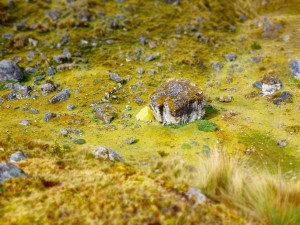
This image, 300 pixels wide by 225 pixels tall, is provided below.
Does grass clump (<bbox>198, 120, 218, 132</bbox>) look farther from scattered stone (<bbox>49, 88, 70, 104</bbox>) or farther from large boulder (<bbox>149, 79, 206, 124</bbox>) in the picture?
scattered stone (<bbox>49, 88, 70, 104</bbox>)

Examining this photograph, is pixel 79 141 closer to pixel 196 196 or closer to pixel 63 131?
pixel 63 131

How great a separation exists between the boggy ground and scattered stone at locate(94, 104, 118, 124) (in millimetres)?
496

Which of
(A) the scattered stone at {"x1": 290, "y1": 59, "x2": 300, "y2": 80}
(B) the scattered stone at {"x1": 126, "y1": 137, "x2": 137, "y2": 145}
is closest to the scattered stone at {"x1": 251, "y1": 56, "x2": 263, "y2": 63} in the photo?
(A) the scattered stone at {"x1": 290, "y1": 59, "x2": 300, "y2": 80}

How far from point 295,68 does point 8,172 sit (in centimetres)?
2814

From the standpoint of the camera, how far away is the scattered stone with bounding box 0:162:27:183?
34.7 ft

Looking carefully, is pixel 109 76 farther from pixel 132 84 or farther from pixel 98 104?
pixel 98 104

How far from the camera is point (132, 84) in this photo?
2848cm

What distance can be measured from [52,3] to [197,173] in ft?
125

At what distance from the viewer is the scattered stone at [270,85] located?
26.5m

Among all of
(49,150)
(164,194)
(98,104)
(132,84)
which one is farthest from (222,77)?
(164,194)

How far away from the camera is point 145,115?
22.5 metres

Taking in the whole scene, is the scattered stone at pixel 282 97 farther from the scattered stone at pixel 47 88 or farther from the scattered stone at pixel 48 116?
the scattered stone at pixel 47 88

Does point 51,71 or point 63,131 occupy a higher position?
point 51,71

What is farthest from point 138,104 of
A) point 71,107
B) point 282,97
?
point 282,97
